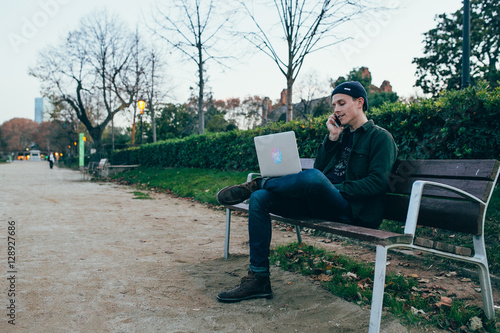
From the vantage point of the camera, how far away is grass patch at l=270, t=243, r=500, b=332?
102 inches

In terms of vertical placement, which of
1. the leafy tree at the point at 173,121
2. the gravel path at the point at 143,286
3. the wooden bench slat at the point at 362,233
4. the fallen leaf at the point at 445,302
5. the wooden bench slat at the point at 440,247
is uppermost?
the leafy tree at the point at 173,121

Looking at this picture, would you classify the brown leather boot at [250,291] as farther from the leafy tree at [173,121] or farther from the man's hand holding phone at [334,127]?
the leafy tree at [173,121]

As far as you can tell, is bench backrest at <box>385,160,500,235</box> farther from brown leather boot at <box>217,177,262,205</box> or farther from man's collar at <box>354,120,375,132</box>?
brown leather boot at <box>217,177,262,205</box>

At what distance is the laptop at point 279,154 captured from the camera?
10.1 feet

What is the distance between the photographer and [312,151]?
813 centimetres

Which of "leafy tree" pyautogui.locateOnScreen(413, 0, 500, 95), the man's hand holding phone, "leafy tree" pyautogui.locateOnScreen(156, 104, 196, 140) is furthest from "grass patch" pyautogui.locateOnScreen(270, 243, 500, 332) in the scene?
"leafy tree" pyautogui.locateOnScreen(156, 104, 196, 140)

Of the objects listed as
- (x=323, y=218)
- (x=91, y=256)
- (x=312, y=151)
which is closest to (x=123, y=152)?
(x=312, y=151)

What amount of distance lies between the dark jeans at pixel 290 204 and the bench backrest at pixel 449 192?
21.7 inches

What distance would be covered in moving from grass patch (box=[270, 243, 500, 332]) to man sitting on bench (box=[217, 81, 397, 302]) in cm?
57

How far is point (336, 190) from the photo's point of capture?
9.52 ft

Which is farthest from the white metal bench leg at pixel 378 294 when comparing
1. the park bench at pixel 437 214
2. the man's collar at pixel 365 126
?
the man's collar at pixel 365 126

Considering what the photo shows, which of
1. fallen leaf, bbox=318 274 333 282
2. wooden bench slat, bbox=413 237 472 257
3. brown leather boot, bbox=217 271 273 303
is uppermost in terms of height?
wooden bench slat, bbox=413 237 472 257

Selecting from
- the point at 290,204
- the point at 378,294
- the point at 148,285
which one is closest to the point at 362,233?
the point at 378,294

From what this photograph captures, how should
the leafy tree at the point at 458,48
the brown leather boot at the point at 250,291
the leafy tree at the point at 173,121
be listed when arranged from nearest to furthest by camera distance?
the brown leather boot at the point at 250,291, the leafy tree at the point at 458,48, the leafy tree at the point at 173,121
